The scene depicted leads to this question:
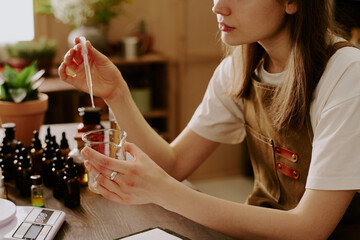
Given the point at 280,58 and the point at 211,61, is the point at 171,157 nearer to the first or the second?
the point at 280,58

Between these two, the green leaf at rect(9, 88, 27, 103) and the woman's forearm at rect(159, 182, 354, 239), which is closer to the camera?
the woman's forearm at rect(159, 182, 354, 239)

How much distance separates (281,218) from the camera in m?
1.08

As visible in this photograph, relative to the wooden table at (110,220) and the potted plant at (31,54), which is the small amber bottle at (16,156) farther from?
the potted plant at (31,54)

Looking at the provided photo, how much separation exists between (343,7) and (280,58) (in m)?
2.04

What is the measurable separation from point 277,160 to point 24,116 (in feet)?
2.82

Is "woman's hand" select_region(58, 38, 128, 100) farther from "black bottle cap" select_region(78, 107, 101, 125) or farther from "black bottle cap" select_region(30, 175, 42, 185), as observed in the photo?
"black bottle cap" select_region(30, 175, 42, 185)

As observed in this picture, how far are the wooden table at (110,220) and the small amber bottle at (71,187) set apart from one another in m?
0.02

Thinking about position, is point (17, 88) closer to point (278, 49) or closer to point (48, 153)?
point (48, 153)

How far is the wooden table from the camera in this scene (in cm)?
105

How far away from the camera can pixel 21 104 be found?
1594 millimetres

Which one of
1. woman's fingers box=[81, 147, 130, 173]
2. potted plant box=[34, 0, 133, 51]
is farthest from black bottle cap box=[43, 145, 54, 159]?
potted plant box=[34, 0, 133, 51]

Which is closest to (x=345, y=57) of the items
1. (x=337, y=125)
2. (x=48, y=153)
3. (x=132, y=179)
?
(x=337, y=125)

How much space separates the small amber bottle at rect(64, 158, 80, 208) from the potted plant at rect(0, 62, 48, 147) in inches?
19.5

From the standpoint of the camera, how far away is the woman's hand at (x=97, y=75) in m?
1.36
